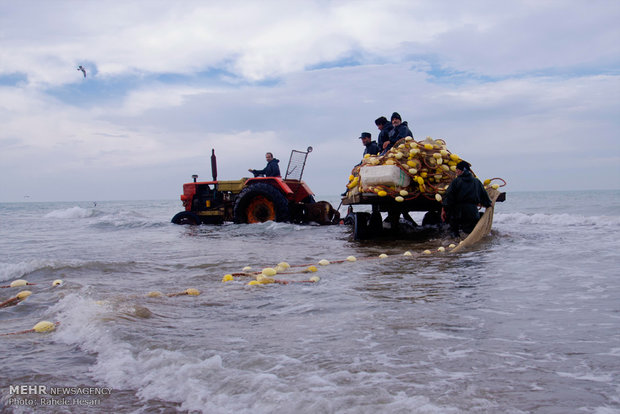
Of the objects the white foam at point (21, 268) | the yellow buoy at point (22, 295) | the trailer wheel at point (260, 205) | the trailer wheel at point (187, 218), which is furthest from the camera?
the trailer wheel at point (187, 218)

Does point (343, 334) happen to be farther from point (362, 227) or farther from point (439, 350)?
point (362, 227)

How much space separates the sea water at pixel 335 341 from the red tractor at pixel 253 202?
6.51 metres

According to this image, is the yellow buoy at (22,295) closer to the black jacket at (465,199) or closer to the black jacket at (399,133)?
the black jacket at (465,199)

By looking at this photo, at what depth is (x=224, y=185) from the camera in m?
13.7

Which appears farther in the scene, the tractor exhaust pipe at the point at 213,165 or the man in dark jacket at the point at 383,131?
the tractor exhaust pipe at the point at 213,165

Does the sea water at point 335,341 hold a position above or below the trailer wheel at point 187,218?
below

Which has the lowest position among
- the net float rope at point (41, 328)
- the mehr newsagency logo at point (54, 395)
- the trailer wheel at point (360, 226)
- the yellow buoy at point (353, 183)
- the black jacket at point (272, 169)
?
the mehr newsagency logo at point (54, 395)

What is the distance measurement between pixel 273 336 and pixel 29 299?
9.95 feet

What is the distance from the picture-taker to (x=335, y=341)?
9.82 feet

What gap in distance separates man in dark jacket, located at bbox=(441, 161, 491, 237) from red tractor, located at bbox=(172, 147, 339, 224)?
210 inches

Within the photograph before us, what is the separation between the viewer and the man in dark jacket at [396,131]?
940 cm

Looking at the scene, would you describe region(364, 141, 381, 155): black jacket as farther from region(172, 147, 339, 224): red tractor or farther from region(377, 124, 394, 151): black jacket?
region(172, 147, 339, 224): red tractor

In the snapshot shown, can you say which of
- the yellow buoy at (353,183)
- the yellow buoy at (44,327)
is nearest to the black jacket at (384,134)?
the yellow buoy at (353,183)

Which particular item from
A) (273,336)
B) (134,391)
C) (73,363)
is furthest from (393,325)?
(73,363)
